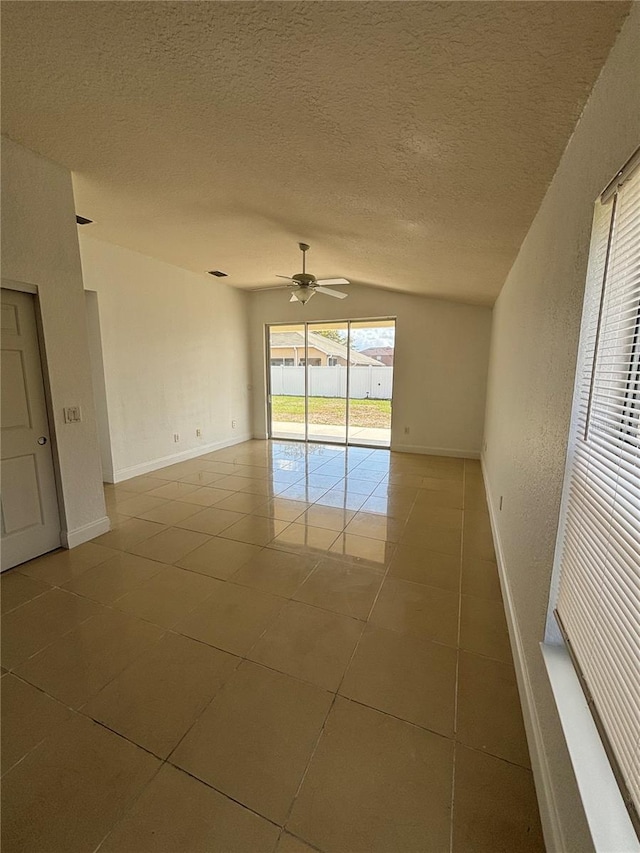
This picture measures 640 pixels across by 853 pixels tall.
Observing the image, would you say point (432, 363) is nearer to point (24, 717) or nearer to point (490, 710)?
point (490, 710)

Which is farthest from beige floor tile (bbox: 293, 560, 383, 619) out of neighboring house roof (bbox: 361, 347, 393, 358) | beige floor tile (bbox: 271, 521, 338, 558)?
neighboring house roof (bbox: 361, 347, 393, 358)

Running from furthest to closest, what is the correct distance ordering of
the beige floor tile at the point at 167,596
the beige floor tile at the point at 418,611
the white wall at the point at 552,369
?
the beige floor tile at the point at 167,596
the beige floor tile at the point at 418,611
the white wall at the point at 552,369

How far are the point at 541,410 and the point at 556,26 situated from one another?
1286 millimetres

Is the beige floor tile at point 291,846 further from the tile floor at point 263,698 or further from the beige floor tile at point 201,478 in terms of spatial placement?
the beige floor tile at point 201,478

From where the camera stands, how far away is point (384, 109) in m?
1.43

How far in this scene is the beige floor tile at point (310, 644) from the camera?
5.47 ft

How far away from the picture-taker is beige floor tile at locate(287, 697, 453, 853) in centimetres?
108

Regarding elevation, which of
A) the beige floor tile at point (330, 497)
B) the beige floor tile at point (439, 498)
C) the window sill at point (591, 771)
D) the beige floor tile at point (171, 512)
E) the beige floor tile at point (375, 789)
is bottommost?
the beige floor tile at point (375, 789)

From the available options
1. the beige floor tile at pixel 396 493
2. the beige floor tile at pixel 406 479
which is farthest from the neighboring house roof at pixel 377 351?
the beige floor tile at pixel 396 493

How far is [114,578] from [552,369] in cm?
286

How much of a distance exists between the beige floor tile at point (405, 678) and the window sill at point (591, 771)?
597 mm

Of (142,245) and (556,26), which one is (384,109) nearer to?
(556,26)

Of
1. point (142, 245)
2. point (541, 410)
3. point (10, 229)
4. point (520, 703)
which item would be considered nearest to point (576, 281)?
point (541, 410)

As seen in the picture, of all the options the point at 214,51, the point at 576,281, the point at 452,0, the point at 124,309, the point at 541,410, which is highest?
the point at 214,51
